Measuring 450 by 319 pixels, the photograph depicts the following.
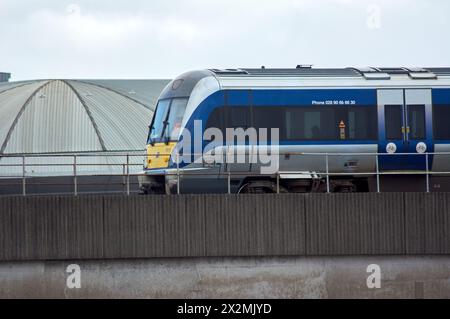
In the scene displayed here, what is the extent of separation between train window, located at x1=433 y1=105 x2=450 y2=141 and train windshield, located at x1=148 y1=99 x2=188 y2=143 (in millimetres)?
6553

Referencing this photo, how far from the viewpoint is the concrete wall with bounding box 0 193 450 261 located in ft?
76.3

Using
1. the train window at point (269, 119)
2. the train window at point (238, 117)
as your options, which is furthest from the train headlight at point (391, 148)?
the train window at point (238, 117)

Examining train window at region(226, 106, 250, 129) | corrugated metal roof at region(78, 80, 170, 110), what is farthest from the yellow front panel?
corrugated metal roof at region(78, 80, 170, 110)

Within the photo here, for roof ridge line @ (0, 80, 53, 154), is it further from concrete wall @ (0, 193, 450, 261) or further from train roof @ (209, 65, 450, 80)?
concrete wall @ (0, 193, 450, 261)

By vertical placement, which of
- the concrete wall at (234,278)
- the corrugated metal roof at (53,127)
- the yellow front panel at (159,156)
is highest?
the corrugated metal roof at (53,127)

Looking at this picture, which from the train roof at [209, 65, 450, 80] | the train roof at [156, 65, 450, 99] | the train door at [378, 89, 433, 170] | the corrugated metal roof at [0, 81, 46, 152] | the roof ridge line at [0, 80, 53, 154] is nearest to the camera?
the train roof at [156, 65, 450, 99]

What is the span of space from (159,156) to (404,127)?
638 cm

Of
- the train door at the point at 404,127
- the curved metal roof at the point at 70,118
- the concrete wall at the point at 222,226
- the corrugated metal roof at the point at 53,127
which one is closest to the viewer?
the concrete wall at the point at 222,226

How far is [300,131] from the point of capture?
1112 inches

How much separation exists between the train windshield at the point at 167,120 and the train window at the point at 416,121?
5.88m

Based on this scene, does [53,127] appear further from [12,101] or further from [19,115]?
[12,101]

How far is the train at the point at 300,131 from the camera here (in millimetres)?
27250

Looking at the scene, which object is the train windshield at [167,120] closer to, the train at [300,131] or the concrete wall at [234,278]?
the train at [300,131]

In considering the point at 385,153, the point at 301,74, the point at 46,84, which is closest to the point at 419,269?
the point at 385,153
